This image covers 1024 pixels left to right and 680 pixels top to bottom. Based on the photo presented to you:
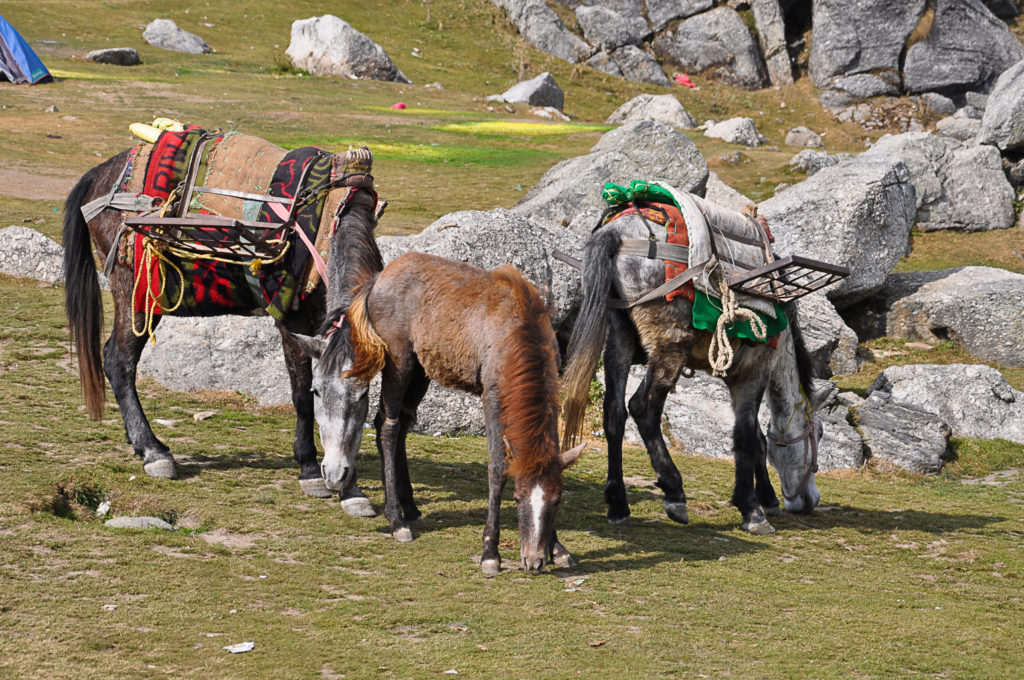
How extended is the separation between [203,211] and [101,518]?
2.40 m

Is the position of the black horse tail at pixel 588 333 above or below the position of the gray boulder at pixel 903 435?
above

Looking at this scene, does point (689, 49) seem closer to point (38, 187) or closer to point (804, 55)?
point (804, 55)

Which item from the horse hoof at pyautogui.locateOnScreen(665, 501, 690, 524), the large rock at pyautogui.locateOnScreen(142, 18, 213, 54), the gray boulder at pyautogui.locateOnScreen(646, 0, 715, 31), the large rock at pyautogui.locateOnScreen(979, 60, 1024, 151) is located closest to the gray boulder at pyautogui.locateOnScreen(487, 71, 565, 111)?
the large rock at pyautogui.locateOnScreen(142, 18, 213, 54)

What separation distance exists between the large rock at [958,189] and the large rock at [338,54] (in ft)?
70.0

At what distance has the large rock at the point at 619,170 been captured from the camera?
15.2 m

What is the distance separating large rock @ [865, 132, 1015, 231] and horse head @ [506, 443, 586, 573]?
16380 millimetres

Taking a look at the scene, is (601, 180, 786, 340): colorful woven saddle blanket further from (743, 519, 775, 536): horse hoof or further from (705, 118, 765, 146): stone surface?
(705, 118, 765, 146): stone surface

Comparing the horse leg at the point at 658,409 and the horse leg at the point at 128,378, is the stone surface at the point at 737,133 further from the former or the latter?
the horse leg at the point at 128,378

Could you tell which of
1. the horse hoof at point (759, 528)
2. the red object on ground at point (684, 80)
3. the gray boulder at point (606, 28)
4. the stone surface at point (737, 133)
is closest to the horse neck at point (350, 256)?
the horse hoof at point (759, 528)

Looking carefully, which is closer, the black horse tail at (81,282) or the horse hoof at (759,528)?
the horse hoof at (759,528)

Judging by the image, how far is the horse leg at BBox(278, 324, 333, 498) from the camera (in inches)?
279

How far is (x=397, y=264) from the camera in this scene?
6.38 m

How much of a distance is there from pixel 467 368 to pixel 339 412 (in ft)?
3.14

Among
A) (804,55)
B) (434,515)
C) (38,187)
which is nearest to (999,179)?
(434,515)
